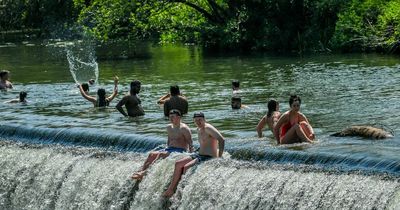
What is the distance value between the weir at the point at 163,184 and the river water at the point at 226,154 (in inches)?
0.8

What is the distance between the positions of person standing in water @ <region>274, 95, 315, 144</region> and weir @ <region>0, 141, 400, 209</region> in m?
1.95

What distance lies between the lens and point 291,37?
43844 millimetres

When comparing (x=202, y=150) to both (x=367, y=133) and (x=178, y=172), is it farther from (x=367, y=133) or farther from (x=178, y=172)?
(x=367, y=133)

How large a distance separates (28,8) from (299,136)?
68.5 m

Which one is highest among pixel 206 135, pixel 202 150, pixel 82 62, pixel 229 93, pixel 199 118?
pixel 199 118

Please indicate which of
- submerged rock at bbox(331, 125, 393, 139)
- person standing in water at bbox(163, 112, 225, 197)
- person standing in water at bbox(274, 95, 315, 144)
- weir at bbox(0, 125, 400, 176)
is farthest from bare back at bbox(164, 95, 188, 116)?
person standing in water at bbox(163, 112, 225, 197)

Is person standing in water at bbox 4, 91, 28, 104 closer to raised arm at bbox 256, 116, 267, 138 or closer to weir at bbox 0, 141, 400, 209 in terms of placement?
weir at bbox 0, 141, 400, 209

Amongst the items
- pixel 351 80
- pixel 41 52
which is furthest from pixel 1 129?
pixel 41 52

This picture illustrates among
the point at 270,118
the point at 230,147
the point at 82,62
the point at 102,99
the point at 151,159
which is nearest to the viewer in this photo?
the point at 151,159

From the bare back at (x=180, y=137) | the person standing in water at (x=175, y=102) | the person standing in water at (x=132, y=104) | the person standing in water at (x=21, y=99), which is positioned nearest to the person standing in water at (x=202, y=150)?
the bare back at (x=180, y=137)

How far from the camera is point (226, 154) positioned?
15.9 metres

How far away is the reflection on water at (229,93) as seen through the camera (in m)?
18.8

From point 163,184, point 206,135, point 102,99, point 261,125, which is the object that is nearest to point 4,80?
point 102,99

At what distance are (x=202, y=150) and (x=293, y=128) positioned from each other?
7.52 feet
